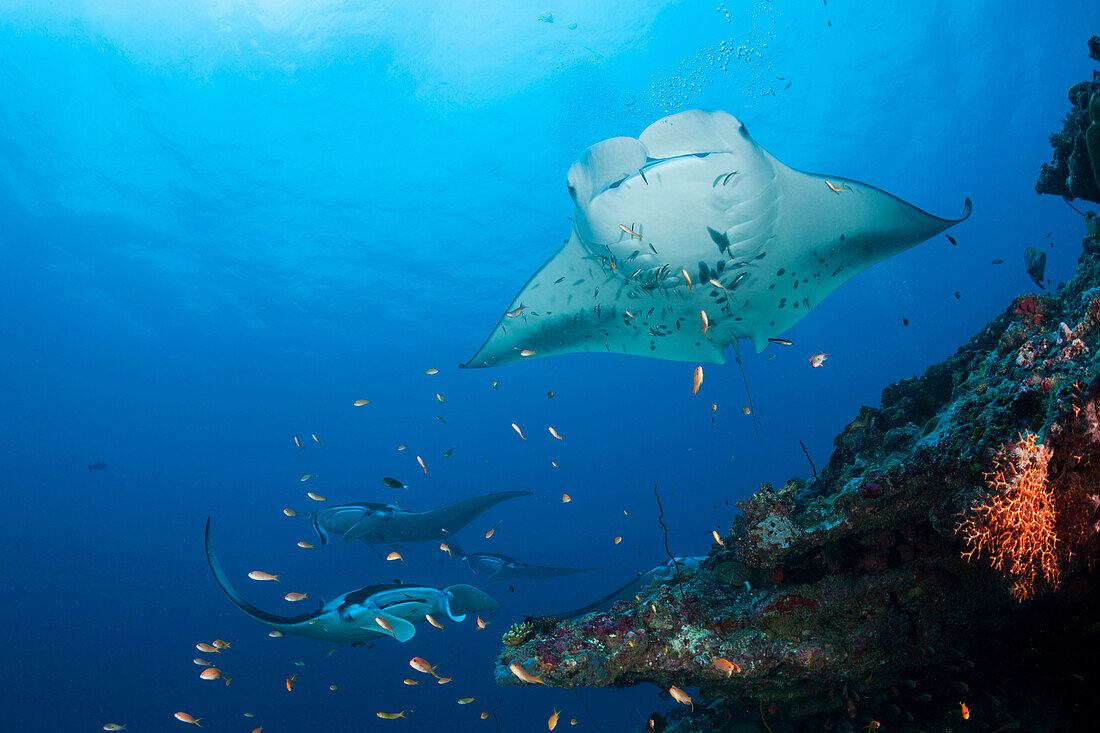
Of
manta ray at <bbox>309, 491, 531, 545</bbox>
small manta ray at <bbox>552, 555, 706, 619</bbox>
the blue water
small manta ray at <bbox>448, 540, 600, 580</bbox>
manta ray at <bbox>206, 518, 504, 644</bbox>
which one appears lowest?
small manta ray at <bbox>552, 555, 706, 619</bbox>

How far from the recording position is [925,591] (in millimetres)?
2986

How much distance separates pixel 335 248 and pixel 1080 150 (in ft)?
89.8

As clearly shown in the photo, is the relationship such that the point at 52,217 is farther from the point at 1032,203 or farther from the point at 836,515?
the point at 1032,203

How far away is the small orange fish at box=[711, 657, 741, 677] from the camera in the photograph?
2922mm

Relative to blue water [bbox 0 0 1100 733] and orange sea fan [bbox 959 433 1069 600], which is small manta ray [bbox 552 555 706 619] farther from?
blue water [bbox 0 0 1100 733]

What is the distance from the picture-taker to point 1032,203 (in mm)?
33062

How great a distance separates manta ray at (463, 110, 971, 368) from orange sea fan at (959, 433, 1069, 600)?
8.96ft

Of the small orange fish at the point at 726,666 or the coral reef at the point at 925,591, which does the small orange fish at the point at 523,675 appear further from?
the small orange fish at the point at 726,666

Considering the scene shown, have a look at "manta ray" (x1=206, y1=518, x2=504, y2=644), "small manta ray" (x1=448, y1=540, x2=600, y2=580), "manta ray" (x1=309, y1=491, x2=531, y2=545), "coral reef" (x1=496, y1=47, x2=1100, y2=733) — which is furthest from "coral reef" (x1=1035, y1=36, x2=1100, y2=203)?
"small manta ray" (x1=448, y1=540, x2=600, y2=580)

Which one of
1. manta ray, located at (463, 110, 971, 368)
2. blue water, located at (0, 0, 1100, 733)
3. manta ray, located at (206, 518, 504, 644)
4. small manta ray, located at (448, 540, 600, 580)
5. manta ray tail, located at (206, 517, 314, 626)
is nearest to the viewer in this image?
manta ray, located at (463, 110, 971, 368)

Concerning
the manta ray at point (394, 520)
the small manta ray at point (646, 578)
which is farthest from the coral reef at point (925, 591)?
the manta ray at point (394, 520)

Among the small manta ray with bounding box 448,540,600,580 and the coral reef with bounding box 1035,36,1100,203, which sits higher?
the coral reef with bounding box 1035,36,1100,203

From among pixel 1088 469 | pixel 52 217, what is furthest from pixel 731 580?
pixel 52 217

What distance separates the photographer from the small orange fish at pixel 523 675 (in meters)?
3.07
